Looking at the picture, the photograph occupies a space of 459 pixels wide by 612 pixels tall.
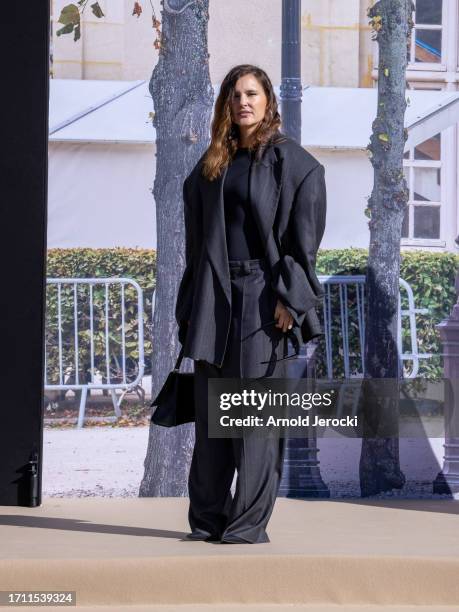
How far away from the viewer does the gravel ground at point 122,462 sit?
17.4 ft

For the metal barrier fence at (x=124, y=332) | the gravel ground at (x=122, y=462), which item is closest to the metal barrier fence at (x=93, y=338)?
the metal barrier fence at (x=124, y=332)

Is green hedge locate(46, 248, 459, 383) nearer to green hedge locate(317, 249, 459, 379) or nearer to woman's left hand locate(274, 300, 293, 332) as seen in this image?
green hedge locate(317, 249, 459, 379)

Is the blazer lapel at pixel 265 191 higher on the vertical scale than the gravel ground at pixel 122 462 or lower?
higher

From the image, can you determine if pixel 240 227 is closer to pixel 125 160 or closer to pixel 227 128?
pixel 227 128

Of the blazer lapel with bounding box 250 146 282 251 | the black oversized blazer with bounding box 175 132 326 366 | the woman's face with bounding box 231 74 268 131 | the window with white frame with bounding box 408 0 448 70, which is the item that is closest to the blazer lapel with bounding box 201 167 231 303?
the black oversized blazer with bounding box 175 132 326 366

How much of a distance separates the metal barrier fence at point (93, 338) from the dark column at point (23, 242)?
213mm

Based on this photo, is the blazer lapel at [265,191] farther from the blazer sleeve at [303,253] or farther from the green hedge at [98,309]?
the green hedge at [98,309]

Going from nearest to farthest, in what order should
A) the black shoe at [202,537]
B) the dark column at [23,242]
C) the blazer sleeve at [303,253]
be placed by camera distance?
the blazer sleeve at [303,253]
the black shoe at [202,537]
the dark column at [23,242]

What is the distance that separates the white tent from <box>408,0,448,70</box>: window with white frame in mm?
320

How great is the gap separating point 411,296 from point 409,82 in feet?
3.02

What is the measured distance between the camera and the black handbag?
4.25 m

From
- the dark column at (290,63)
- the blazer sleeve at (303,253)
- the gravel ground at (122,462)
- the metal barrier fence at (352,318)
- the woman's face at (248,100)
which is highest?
the dark column at (290,63)

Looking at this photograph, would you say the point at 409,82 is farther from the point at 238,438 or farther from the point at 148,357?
the point at 238,438

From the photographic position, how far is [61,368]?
17.4 feet
